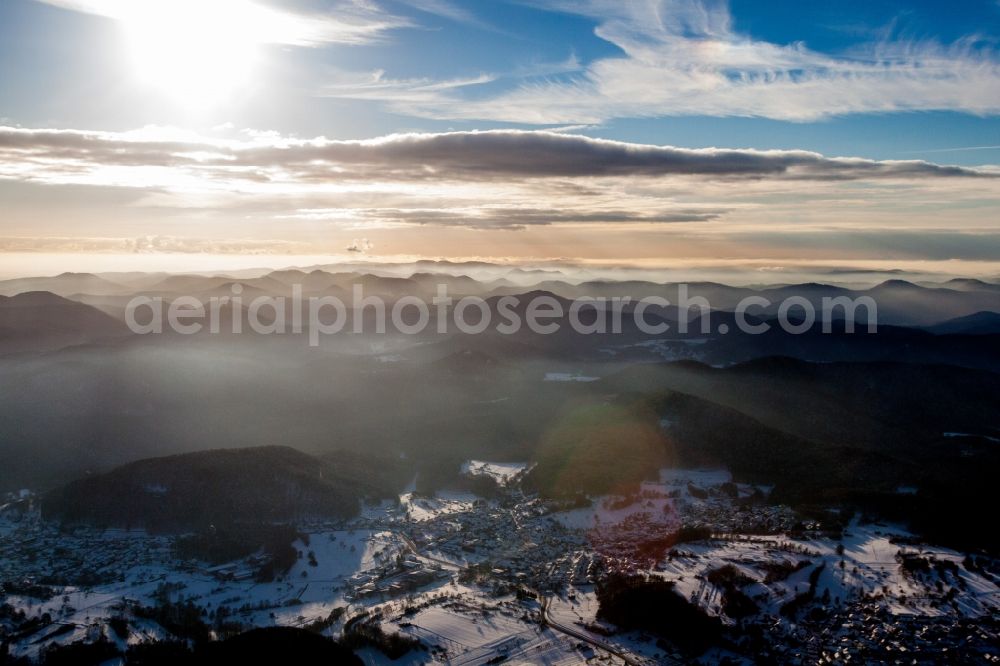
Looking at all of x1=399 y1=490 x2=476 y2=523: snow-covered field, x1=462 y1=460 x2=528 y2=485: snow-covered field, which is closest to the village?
x1=399 y1=490 x2=476 y2=523: snow-covered field

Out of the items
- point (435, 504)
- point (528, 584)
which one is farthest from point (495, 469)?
point (528, 584)

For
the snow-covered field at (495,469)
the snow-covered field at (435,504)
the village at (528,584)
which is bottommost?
the snow-covered field at (495,469)

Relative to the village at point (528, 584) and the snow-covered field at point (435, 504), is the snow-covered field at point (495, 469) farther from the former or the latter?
the village at point (528, 584)

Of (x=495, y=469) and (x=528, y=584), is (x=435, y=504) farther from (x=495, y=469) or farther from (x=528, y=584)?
(x=528, y=584)

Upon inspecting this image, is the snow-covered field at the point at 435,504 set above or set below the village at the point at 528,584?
below

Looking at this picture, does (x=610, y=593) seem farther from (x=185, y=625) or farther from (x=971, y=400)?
(x=971, y=400)

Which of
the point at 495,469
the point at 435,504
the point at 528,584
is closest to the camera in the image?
the point at 528,584

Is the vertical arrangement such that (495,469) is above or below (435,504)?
below

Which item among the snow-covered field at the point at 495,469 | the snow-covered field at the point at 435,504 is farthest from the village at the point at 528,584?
the snow-covered field at the point at 495,469

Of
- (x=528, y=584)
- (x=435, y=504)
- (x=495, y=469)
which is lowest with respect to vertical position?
(x=495, y=469)

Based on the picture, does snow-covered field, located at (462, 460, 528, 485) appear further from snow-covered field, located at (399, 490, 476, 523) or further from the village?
the village

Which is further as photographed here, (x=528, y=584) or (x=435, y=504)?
(x=435, y=504)
